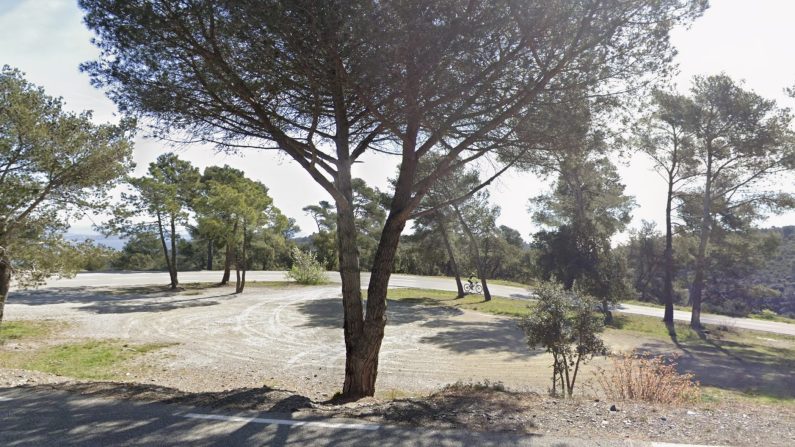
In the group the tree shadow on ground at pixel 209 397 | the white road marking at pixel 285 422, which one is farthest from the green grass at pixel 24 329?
the white road marking at pixel 285 422

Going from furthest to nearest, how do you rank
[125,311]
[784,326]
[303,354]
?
[784,326] → [125,311] → [303,354]

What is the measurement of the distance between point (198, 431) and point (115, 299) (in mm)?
19238

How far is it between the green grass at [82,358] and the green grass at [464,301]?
14385 millimetres

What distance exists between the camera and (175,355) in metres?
11.8

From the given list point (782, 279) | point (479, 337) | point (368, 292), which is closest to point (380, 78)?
point (368, 292)

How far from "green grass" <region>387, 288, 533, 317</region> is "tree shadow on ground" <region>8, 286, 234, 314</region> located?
9.48m

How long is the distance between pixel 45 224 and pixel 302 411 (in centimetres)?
956

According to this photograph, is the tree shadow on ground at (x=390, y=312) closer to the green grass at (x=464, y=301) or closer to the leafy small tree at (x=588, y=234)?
the green grass at (x=464, y=301)

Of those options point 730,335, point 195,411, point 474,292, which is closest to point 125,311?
point 195,411

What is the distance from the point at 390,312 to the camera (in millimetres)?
20484

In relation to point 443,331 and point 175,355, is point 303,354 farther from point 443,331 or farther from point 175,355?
point 443,331

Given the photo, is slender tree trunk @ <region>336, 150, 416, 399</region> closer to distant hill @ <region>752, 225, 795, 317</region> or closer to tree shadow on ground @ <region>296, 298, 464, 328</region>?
tree shadow on ground @ <region>296, 298, 464, 328</region>

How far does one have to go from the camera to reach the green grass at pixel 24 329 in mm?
12937

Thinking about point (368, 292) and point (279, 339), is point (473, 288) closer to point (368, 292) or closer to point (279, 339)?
point (279, 339)
